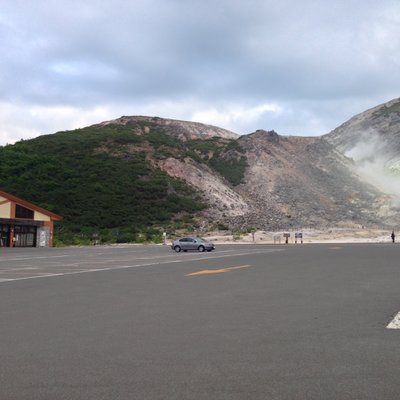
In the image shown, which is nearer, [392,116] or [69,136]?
[69,136]

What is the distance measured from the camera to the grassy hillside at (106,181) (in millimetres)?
79062

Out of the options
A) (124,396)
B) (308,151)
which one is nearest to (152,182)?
(308,151)

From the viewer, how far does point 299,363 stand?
250 inches

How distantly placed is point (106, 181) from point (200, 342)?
8498 centimetres

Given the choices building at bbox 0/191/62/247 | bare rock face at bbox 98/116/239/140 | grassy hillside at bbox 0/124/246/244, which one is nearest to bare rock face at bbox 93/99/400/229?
bare rock face at bbox 98/116/239/140

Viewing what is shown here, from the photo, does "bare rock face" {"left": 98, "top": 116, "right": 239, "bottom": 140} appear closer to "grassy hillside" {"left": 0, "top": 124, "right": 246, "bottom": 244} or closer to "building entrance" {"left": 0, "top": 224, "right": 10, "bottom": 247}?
"grassy hillside" {"left": 0, "top": 124, "right": 246, "bottom": 244}

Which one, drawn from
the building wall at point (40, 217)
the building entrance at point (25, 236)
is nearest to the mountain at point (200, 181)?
the building wall at point (40, 217)

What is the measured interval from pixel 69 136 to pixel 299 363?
112 m

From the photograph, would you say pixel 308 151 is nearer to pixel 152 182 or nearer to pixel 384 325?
pixel 152 182

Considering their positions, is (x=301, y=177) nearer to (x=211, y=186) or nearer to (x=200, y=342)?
(x=211, y=186)

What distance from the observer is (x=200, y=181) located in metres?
95.9

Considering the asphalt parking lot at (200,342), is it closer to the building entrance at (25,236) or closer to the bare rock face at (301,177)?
the building entrance at (25,236)

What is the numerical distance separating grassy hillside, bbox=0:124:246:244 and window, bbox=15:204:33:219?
7.22 metres

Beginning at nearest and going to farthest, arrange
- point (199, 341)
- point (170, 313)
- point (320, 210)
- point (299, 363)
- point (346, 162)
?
point (299, 363) < point (199, 341) < point (170, 313) < point (320, 210) < point (346, 162)
